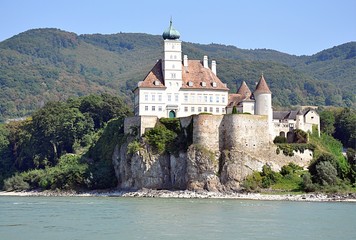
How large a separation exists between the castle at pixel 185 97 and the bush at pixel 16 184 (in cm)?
1408

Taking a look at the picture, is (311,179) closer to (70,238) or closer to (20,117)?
(70,238)

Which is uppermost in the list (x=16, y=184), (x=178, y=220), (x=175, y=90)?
(x=175, y=90)

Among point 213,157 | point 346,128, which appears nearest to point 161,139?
point 213,157

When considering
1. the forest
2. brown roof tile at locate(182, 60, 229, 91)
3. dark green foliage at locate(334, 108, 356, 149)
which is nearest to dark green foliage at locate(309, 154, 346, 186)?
the forest

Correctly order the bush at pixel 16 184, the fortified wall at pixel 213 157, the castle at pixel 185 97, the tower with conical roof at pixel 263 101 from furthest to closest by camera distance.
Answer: the bush at pixel 16 184, the castle at pixel 185 97, the tower with conical roof at pixel 263 101, the fortified wall at pixel 213 157

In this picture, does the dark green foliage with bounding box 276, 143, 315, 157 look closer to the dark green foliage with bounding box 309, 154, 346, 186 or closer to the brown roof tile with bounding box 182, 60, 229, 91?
the dark green foliage with bounding box 309, 154, 346, 186

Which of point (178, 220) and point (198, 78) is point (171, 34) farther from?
point (178, 220)

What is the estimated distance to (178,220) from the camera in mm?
44062

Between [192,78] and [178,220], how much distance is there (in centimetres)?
2912

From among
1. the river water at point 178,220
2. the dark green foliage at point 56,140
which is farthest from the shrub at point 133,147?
the river water at point 178,220

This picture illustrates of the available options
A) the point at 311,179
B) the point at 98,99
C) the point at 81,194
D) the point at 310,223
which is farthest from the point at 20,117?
the point at 310,223

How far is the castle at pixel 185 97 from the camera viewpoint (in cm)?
6931

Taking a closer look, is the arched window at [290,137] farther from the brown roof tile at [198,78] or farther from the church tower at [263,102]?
the brown roof tile at [198,78]

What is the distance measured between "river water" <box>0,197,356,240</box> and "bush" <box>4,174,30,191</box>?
20.0 m
